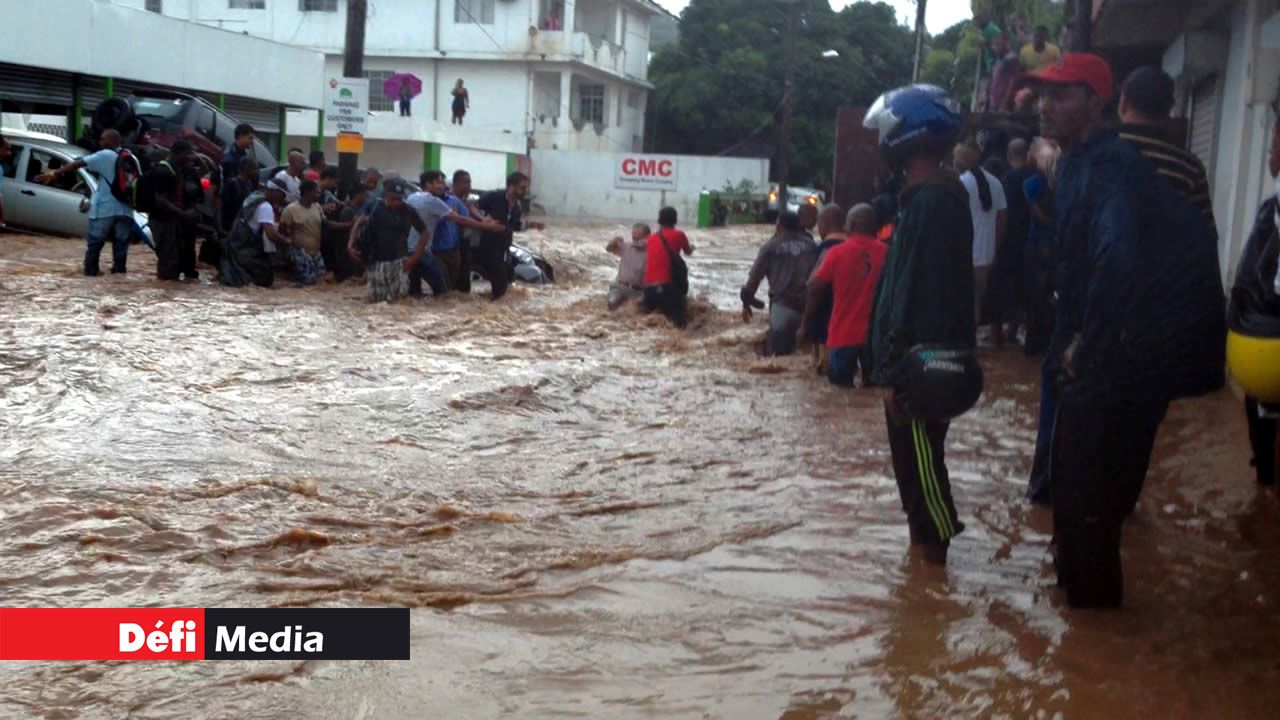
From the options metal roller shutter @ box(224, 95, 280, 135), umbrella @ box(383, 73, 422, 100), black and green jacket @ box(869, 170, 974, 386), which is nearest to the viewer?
black and green jacket @ box(869, 170, 974, 386)

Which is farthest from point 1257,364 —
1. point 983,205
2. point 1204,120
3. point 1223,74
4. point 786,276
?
point 1204,120

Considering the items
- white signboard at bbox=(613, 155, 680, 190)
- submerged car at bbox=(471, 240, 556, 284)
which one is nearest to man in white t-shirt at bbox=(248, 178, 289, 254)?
submerged car at bbox=(471, 240, 556, 284)

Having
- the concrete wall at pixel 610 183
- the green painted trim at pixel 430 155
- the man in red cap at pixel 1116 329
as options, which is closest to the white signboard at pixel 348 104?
the man in red cap at pixel 1116 329

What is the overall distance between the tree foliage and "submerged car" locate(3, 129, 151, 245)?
118 ft

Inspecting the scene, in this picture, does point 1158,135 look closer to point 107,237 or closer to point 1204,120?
point 1204,120

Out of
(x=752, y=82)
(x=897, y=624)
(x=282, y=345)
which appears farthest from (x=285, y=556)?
(x=752, y=82)

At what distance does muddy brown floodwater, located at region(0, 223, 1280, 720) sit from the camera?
14.0 feet

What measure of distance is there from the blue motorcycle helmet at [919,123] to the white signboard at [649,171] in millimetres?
41169

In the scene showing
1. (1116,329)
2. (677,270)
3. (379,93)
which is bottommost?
(677,270)

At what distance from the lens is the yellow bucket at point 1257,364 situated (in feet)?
15.7

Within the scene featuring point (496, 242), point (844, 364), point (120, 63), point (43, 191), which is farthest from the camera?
point (120, 63)

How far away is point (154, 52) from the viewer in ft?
83.9

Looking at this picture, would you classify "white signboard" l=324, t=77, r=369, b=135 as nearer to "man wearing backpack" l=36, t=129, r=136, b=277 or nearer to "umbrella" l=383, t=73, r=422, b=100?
"man wearing backpack" l=36, t=129, r=136, b=277

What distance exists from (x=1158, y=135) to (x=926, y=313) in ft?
3.45
